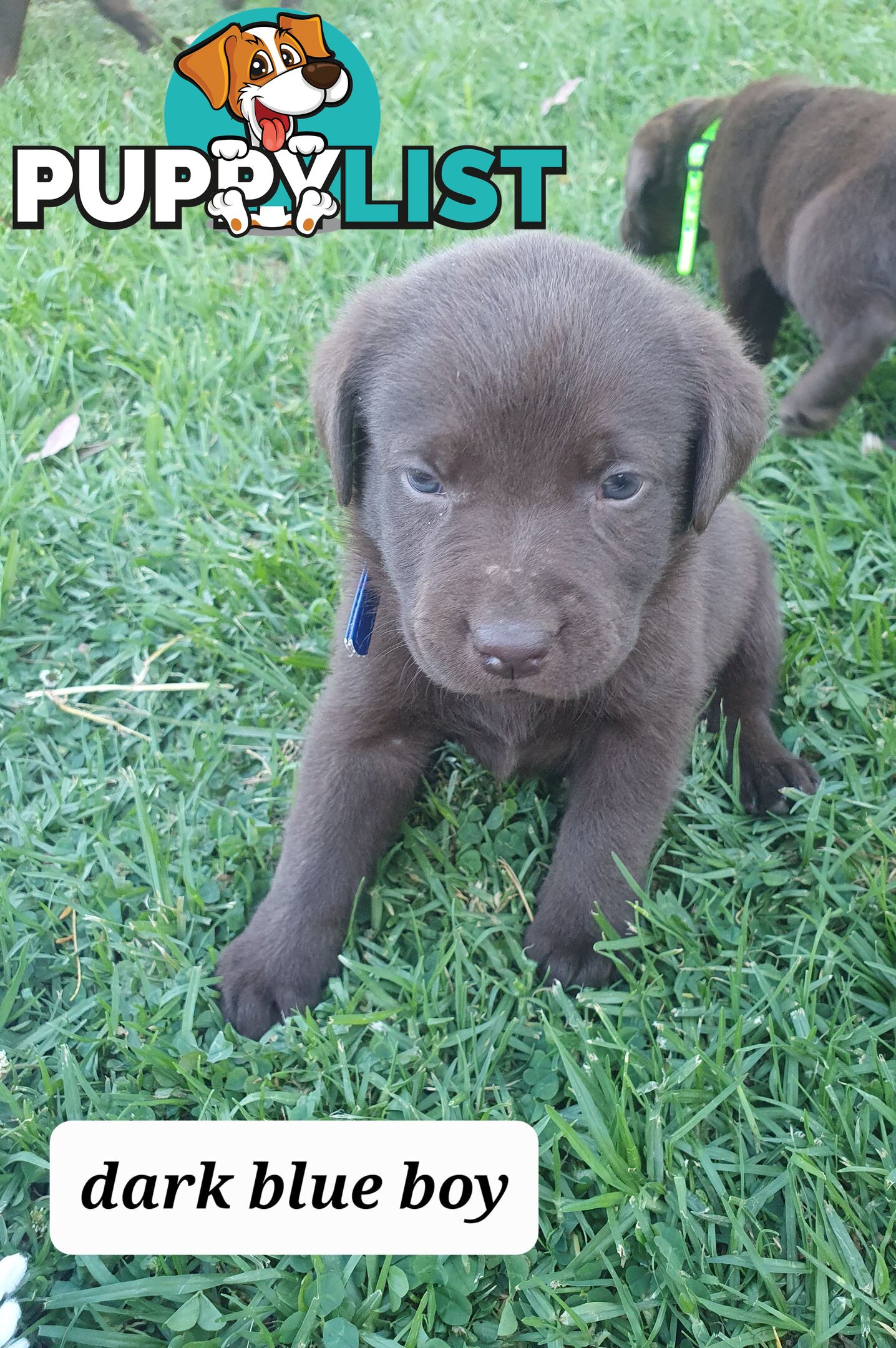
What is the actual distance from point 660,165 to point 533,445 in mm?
3187

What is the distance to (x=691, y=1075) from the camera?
190 centimetres

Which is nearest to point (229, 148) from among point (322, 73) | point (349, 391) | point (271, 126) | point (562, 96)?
A: point (271, 126)

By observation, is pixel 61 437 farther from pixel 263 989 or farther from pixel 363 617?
pixel 263 989

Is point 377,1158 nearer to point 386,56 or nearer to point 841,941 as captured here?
point 841,941

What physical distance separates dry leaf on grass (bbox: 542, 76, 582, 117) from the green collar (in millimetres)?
706

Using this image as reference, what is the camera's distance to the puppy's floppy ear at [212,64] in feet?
8.32

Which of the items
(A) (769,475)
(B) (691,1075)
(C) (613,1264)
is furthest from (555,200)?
(C) (613,1264)

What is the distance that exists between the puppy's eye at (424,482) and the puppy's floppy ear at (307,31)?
4.85ft

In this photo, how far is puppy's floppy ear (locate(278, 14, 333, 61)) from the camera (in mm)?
2639

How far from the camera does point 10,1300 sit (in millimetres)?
1654

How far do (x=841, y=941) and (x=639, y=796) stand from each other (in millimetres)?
489

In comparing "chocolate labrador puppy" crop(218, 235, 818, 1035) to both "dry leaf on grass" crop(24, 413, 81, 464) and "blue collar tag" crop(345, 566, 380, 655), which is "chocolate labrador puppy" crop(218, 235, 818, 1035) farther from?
"dry leaf on grass" crop(24, 413, 81, 464)

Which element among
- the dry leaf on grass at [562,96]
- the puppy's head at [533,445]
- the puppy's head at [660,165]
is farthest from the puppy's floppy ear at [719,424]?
the dry leaf on grass at [562,96]

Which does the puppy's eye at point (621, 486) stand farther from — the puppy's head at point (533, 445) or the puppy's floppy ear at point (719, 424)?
the puppy's floppy ear at point (719, 424)
